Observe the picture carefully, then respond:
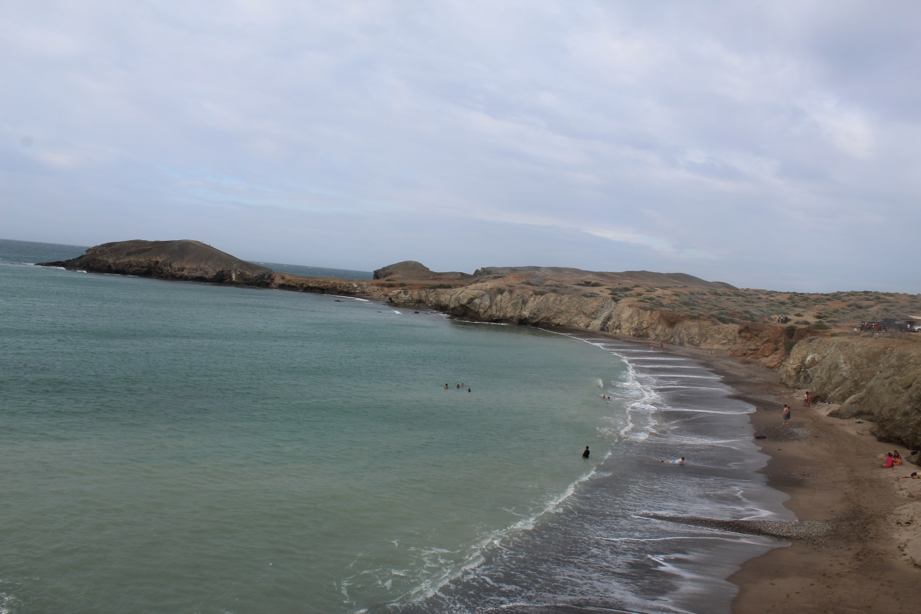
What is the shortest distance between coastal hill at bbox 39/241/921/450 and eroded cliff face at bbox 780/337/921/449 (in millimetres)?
57

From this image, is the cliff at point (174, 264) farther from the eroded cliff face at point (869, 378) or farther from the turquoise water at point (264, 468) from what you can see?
the eroded cliff face at point (869, 378)

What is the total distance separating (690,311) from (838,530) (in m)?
56.2

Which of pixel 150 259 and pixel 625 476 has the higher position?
pixel 150 259

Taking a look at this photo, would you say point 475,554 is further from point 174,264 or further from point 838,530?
point 174,264

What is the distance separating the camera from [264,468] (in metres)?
16.8

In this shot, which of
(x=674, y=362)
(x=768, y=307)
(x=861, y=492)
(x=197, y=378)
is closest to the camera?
(x=861, y=492)

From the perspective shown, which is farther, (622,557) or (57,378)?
(57,378)

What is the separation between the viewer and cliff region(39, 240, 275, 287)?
356 ft

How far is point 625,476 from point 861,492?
690 centimetres

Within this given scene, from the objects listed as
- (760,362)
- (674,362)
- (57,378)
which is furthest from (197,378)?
(760,362)

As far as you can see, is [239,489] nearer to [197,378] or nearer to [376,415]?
[376,415]

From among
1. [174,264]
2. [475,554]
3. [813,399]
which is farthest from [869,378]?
[174,264]

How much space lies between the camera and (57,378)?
25.5 meters

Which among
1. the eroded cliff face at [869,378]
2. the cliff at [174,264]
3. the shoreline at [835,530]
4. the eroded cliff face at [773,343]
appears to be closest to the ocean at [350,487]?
the shoreline at [835,530]
